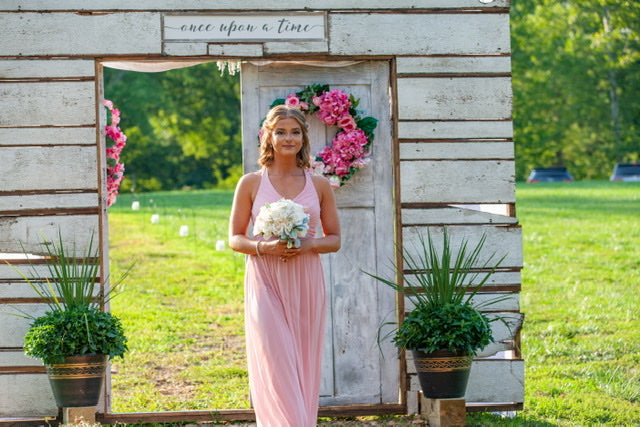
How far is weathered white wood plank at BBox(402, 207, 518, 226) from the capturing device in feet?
21.7

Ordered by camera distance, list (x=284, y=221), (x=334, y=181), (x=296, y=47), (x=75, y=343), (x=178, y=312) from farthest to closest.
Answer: (x=178, y=312), (x=334, y=181), (x=296, y=47), (x=75, y=343), (x=284, y=221)

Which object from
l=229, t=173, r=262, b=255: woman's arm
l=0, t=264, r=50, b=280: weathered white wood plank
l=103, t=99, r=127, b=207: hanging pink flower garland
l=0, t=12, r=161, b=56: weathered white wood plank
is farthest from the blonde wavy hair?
l=0, t=264, r=50, b=280: weathered white wood plank

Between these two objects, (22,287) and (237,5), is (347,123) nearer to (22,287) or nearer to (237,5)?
(237,5)

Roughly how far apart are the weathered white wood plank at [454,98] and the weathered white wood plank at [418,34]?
0.63 ft

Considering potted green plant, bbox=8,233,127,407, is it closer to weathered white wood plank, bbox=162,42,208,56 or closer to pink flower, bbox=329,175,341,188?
weathered white wood plank, bbox=162,42,208,56

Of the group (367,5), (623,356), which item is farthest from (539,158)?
(367,5)

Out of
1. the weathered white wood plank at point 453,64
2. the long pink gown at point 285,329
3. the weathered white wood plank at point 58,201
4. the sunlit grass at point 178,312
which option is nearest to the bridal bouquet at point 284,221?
the long pink gown at point 285,329

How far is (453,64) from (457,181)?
0.78 m

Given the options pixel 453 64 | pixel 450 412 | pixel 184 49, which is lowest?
pixel 450 412

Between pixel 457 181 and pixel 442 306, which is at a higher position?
pixel 457 181

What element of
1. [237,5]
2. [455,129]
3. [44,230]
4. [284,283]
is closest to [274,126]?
[284,283]

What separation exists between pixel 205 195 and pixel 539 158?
77.0 feet

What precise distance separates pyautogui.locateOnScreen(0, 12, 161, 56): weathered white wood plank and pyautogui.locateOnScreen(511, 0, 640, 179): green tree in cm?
3123

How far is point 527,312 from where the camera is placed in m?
11.1
